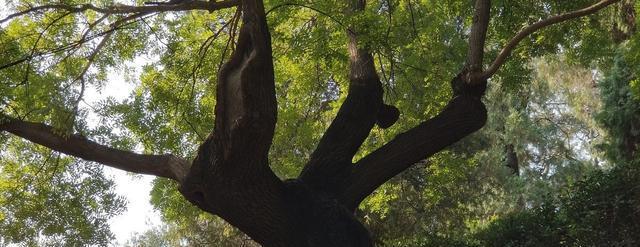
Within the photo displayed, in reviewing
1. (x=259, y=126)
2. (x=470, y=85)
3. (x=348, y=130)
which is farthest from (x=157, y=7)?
(x=470, y=85)

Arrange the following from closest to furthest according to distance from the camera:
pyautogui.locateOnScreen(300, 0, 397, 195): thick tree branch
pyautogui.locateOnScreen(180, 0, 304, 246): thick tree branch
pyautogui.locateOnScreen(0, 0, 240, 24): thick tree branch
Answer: pyautogui.locateOnScreen(180, 0, 304, 246): thick tree branch → pyautogui.locateOnScreen(0, 0, 240, 24): thick tree branch → pyautogui.locateOnScreen(300, 0, 397, 195): thick tree branch

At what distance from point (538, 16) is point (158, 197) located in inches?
239

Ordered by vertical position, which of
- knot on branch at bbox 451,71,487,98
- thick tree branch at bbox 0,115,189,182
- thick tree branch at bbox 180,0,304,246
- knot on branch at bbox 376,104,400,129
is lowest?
thick tree branch at bbox 180,0,304,246

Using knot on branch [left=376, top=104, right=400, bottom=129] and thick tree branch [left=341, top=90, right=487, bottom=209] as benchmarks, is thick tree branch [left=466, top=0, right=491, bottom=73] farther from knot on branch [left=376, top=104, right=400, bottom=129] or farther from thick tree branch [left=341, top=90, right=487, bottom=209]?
knot on branch [left=376, top=104, right=400, bottom=129]

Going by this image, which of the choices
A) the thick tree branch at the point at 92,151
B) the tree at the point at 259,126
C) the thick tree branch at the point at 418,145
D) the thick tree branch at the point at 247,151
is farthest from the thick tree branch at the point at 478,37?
the thick tree branch at the point at 92,151

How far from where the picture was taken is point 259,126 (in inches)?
181

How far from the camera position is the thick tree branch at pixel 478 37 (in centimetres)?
591

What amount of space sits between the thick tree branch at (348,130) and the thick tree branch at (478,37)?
43.1 inches

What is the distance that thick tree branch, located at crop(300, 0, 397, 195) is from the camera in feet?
19.2

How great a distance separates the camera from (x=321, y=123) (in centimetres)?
1105

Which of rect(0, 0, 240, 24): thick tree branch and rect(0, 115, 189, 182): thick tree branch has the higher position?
rect(0, 0, 240, 24): thick tree branch

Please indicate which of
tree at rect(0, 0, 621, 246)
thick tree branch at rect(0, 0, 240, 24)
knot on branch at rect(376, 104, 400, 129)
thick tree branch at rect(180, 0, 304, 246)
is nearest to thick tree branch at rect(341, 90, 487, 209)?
tree at rect(0, 0, 621, 246)

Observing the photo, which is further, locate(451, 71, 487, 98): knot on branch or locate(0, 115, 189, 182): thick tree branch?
locate(451, 71, 487, 98): knot on branch

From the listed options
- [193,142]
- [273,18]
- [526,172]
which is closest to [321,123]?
[193,142]
